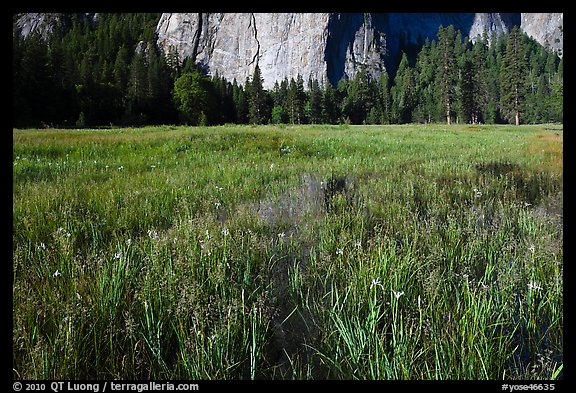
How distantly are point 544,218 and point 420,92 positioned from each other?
119689 mm

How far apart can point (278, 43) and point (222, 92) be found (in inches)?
1706

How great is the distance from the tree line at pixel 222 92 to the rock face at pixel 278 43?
8476 mm

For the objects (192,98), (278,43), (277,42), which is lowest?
(192,98)

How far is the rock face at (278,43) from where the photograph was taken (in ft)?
374

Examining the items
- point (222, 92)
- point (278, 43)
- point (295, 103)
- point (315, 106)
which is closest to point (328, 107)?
point (315, 106)

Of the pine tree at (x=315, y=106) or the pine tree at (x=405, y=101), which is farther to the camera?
the pine tree at (x=405, y=101)

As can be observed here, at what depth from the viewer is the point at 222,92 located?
82375 mm

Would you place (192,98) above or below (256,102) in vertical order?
below

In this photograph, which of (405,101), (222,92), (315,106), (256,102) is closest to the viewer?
(222,92)

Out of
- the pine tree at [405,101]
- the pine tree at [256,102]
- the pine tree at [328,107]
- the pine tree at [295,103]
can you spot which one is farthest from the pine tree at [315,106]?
the pine tree at [405,101]

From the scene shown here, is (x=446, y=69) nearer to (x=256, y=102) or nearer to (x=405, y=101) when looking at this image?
(x=405, y=101)

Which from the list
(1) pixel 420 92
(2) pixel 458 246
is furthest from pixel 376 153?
(1) pixel 420 92

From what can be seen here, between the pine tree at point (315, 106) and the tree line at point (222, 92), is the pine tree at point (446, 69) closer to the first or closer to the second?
the tree line at point (222, 92)

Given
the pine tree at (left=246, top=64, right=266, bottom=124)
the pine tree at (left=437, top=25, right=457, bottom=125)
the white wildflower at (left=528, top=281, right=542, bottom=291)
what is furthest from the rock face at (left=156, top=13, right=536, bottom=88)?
the white wildflower at (left=528, top=281, right=542, bottom=291)
